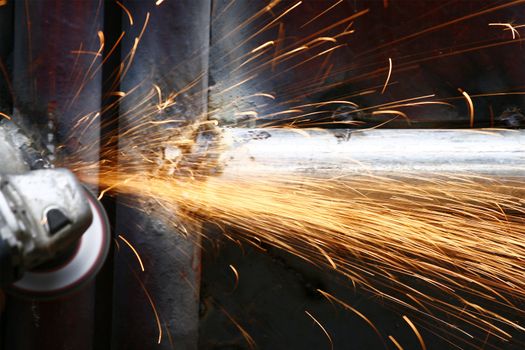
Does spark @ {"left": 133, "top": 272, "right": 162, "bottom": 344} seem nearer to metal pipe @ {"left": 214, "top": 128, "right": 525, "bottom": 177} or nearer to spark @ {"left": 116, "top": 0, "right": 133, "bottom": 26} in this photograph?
metal pipe @ {"left": 214, "top": 128, "right": 525, "bottom": 177}

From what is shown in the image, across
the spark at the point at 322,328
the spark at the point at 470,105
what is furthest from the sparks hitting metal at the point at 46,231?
the spark at the point at 470,105

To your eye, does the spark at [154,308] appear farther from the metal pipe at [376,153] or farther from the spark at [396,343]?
the spark at [396,343]

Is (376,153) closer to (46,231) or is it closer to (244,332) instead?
(244,332)

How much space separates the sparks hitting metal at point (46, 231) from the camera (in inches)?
42.7

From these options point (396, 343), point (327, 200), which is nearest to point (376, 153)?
point (327, 200)

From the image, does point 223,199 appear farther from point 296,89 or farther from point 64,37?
point 64,37

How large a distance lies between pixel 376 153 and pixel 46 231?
88 cm

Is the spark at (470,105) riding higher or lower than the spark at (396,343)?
higher

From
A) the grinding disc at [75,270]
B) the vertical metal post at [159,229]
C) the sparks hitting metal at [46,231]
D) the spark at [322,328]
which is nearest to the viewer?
the sparks hitting metal at [46,231]

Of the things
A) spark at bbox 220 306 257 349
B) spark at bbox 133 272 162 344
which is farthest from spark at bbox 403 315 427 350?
spark at bbox 133 272 162 344

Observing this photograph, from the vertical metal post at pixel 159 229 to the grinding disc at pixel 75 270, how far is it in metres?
0.25

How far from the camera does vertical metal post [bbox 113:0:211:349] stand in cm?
162

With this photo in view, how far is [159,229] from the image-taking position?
5.34 feet

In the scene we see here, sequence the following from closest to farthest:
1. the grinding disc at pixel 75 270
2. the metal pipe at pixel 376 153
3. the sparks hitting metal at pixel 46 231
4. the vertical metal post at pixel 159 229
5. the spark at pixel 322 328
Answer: the sparks hitting metal at pixel 46 231
the grinding disc at pixel 75 270
the metal pipe at pixel 376 153
the vertical metal post at pixel 159 229
the spark at pixel 322 328
